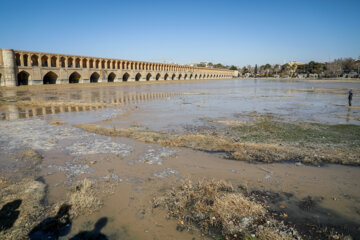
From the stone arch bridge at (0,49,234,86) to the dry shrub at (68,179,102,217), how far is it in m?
35.2

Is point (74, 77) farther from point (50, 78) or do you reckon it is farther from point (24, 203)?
point (24, 203)

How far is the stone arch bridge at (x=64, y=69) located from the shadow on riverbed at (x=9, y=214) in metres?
35.0

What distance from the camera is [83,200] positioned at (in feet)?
12.9

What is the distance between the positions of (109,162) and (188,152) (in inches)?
85.8

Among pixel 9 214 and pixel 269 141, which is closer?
pixel 9 214

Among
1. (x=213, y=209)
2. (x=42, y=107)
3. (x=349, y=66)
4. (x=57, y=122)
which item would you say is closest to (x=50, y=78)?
(x=42, y=107)

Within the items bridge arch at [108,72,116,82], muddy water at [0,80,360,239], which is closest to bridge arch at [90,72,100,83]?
bridge arch at [108,72,116,82]

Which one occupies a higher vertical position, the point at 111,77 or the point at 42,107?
the point at 111,77

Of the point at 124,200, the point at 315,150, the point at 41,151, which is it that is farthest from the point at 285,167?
the point at 41,151

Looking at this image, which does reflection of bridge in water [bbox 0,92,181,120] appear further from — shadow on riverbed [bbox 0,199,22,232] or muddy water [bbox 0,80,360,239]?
shadow on riverbed [bbox 0,199,22,232]

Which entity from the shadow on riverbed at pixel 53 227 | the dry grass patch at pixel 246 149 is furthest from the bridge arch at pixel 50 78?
the shadow on riverbed at pixel 53 227

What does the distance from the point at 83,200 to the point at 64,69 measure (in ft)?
135

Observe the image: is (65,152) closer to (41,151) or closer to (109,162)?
(41,151)

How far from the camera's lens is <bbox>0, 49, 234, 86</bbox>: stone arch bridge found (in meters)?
31.4
